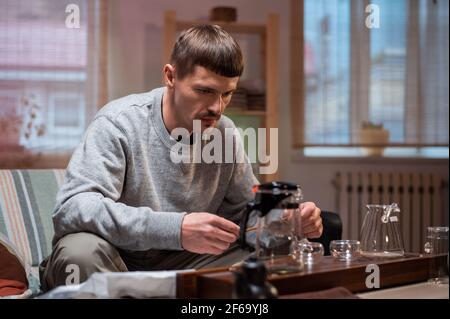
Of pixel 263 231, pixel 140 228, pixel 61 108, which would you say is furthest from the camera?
pixel 61 108

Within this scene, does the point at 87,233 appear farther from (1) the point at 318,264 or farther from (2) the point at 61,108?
(2) the point at 61,108

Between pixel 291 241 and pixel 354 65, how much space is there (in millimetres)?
3258

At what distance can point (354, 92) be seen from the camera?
4438 millimetres

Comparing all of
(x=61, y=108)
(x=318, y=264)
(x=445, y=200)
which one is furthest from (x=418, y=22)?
(x=318, y=264)

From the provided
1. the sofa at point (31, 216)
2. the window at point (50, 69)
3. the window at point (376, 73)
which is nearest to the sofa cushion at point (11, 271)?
the sofa at point (31, 216)

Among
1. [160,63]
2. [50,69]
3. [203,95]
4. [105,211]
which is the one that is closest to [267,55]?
[160,63]

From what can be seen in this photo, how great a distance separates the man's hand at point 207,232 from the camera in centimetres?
137

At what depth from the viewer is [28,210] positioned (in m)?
2.19

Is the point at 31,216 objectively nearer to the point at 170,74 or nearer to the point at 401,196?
the point at 170,74

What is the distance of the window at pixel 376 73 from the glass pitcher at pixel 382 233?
2.74 meters

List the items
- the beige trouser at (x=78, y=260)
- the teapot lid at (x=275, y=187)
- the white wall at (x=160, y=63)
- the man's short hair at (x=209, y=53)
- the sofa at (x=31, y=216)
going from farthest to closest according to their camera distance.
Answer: the white wall at (x=160, y=63), the sofa at (x=31, y=216), the man's short hair at (x=209, y=53), the beige trouser at (x=78, y=260), the teapot lid at (x=275, y=187)

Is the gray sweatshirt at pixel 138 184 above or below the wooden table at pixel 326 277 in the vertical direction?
above

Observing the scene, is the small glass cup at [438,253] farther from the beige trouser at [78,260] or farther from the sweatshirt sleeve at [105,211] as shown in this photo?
the sweatshirt sleeve at [105,211]

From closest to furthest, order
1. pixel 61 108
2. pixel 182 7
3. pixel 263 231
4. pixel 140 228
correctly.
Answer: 1. pixel 263 231
2. pixel 140 228
3. pixel 61 108
4. pixel 182 7
